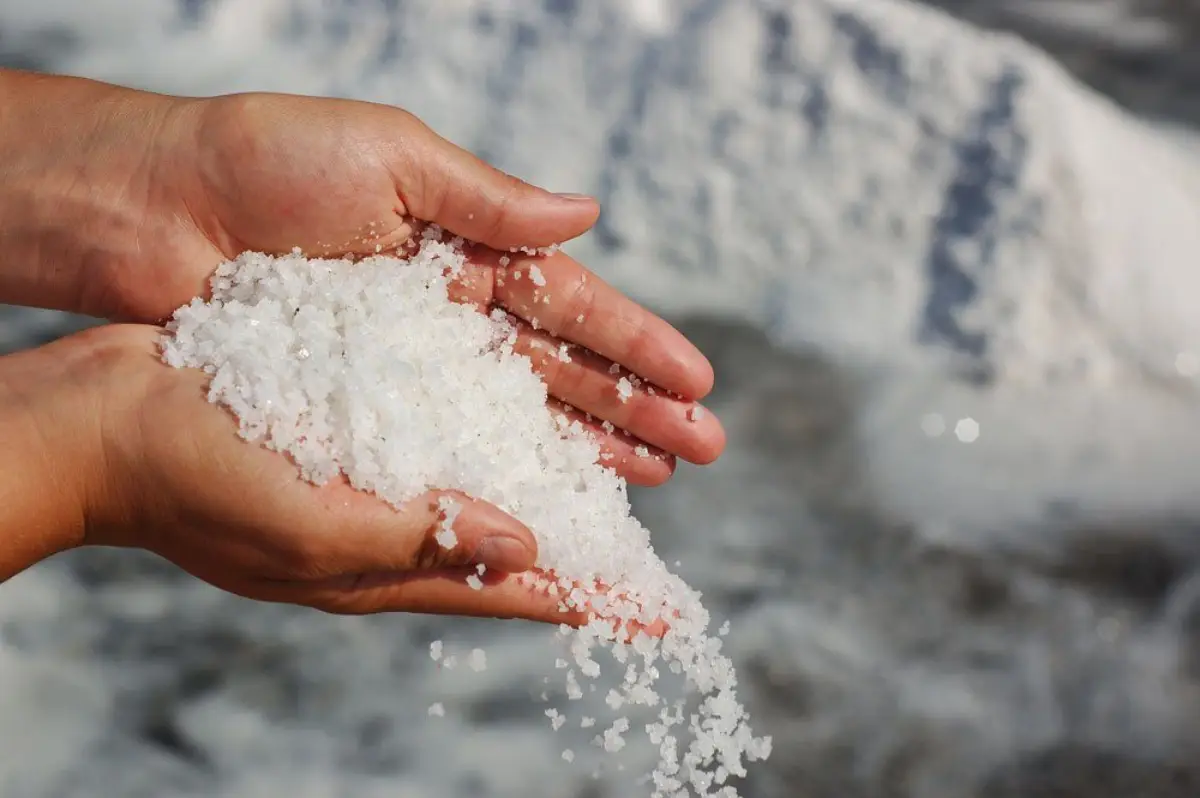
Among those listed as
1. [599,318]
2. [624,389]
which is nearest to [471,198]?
[599,318]

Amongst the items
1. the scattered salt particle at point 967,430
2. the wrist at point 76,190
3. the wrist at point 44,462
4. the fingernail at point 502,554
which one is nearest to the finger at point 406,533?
the fingernail at point 502,554

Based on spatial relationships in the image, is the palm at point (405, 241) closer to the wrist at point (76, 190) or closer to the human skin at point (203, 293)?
the human skin at point (203, 293)

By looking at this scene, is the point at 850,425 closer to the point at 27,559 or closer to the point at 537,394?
the point at 537,394

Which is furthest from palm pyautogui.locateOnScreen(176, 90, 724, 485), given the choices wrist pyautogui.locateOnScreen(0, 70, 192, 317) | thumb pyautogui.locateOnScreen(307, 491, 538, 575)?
thumb pyautogui.locateOnScreen(307, 491, 538, 575)

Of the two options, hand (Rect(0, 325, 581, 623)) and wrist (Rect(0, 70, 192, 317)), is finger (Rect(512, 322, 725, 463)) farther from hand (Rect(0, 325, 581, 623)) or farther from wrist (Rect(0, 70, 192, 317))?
wrist (Rect(0, 70, 192, 317))

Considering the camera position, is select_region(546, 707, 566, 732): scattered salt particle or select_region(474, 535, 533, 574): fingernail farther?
select_region(546, 707, 566, 732): scattered salt particle

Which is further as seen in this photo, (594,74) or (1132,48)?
(1132,48)

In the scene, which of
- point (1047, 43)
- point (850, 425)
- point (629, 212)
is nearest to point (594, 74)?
point (629, 212)
